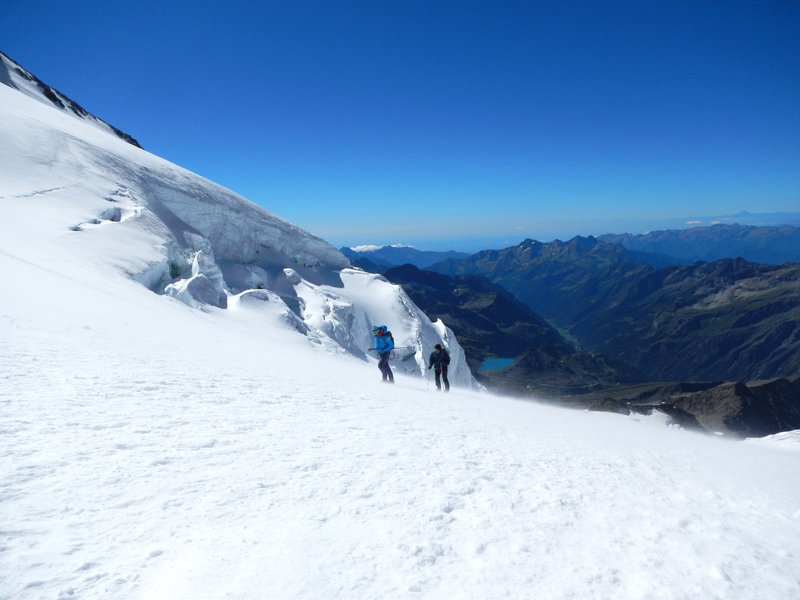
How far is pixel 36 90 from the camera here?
63375mm

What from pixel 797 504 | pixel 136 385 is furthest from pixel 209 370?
pixel 797 504

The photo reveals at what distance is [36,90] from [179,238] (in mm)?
53403

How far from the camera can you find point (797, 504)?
25.2 feet

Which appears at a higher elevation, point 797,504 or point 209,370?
point 209,370

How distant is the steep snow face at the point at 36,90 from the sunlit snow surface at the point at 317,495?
68.0 m

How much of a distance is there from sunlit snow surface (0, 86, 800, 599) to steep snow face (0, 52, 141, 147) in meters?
68.0

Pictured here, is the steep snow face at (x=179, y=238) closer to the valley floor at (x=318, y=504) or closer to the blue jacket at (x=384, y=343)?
the blue jacket at (x=384, y=343)

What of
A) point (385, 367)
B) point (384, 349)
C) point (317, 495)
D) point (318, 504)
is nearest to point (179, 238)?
point (384, 349)

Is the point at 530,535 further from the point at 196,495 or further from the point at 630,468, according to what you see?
the point at 630,468

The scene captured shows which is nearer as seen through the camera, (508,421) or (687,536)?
(687,536)

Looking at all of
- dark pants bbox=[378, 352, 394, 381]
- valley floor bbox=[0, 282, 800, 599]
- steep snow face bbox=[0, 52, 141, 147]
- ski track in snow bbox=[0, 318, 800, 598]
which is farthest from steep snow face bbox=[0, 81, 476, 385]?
steep snow face bbox=[0, 52, 141, 147]

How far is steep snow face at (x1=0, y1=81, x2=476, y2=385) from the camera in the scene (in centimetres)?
2548

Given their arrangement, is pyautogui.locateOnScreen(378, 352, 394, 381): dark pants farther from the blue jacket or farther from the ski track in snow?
the ski track in snow

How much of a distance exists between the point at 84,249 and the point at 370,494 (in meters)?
24.1
